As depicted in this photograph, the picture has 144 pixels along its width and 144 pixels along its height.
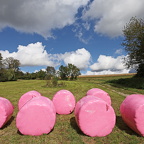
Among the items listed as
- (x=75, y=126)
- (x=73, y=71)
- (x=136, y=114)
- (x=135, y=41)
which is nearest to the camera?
(x=136, y=114)

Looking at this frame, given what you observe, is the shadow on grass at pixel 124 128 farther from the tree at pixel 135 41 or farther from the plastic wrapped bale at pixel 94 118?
the tree at pixel 135 41

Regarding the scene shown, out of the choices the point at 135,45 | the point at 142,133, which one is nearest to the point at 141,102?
the point at 142,133

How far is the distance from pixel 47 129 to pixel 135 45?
28.0 m

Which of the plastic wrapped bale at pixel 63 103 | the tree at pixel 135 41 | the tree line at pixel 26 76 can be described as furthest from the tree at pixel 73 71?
the plastic wrapped bale at pixel 63 103

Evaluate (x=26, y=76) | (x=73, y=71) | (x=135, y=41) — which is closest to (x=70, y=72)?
(x=73, y=71)

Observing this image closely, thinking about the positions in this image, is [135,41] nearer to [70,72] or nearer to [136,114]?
[136,114]

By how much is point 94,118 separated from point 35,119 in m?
2.38

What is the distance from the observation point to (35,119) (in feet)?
16.5

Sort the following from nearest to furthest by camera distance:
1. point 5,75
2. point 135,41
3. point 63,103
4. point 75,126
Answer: point 75,126
point 63,103
point 135,41
point 5,75

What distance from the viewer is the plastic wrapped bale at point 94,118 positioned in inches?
197

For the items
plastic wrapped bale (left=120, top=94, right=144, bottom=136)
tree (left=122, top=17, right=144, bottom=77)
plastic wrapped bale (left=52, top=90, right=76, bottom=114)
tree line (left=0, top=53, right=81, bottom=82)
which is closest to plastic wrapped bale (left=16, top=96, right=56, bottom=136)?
plastic wrapped bale (left=52, top=90, right=76, bottom=114)

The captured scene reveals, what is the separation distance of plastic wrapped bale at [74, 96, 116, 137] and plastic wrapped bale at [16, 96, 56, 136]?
1.28 m

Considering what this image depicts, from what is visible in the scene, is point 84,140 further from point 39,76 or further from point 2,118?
point 39,76

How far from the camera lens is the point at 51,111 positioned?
5188 mm
